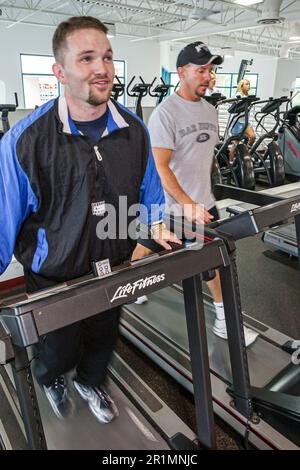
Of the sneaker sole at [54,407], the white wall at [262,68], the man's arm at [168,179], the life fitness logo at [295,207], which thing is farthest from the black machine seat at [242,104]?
the white wall at [262,68]

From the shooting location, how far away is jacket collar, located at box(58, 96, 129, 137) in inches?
52.7

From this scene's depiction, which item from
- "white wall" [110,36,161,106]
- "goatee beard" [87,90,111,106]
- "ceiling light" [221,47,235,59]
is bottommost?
"goatee beard" [87,90,111,106]

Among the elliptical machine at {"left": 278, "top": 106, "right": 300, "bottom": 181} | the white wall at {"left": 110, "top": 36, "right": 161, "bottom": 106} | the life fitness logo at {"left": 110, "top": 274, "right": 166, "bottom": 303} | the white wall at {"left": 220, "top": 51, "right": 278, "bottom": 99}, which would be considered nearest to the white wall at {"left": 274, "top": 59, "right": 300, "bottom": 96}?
the white wall at {"left": 220, "top": 51, "right": 278, "bottom": 99}

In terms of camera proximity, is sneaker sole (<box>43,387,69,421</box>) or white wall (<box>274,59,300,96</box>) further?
white wall (<box>274,59,300,96</box>)

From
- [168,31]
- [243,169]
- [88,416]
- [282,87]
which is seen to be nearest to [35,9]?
[168,31]

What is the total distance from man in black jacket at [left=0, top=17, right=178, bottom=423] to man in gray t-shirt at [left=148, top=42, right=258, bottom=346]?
0.32 m

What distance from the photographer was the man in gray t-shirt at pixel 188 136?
1982mm

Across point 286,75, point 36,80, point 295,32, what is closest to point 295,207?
point 36,80

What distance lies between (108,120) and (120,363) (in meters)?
1.47

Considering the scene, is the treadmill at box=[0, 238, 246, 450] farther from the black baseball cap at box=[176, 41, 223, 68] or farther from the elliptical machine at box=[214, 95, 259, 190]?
the elliptical machine at box=[214, 95, 259, 190]

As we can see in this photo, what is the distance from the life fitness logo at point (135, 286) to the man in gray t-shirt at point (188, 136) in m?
0.69

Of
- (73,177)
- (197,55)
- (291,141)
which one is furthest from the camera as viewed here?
(291,141)

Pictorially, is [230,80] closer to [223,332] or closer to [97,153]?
[223,332]

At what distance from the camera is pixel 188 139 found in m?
2.05
